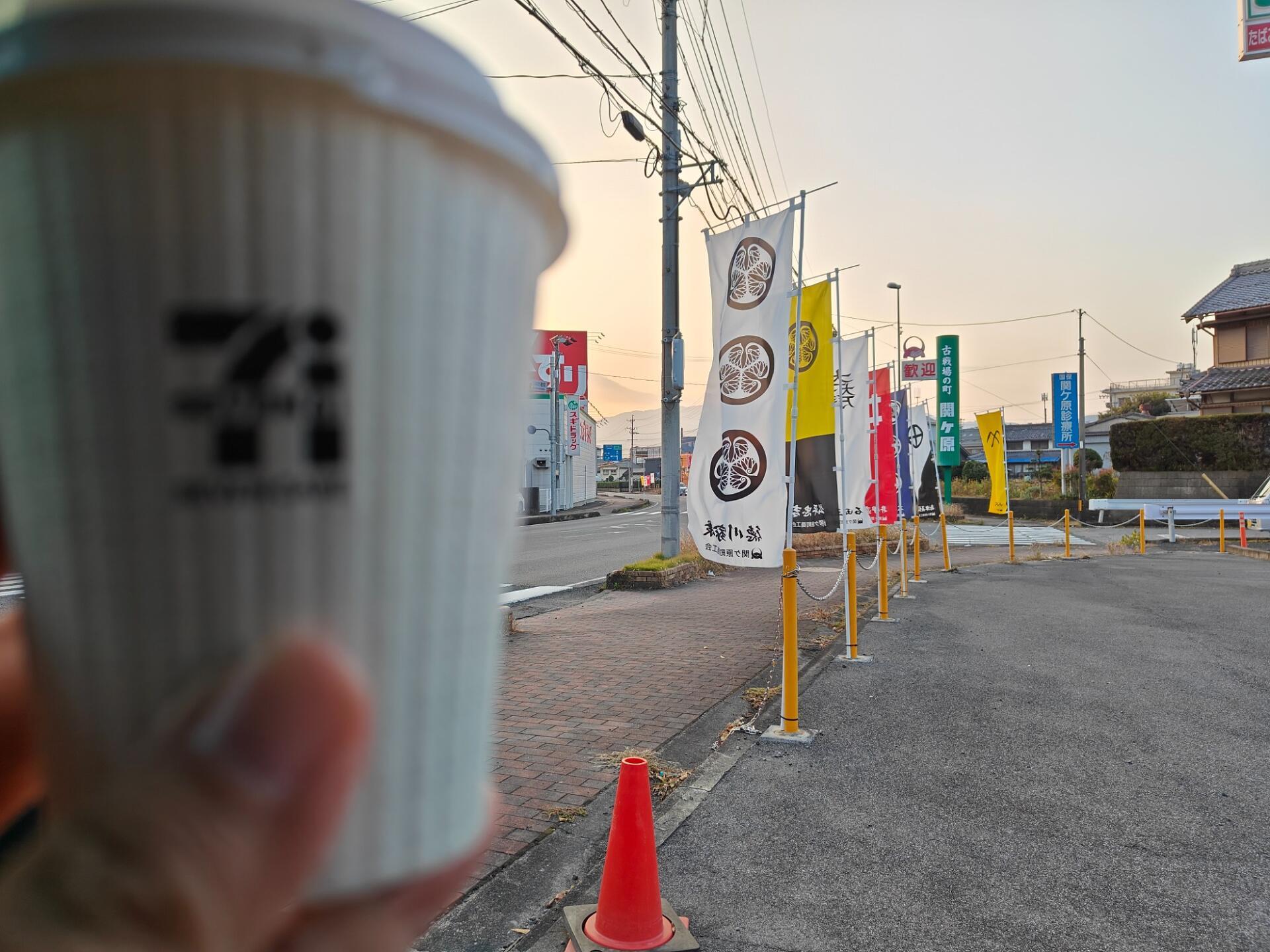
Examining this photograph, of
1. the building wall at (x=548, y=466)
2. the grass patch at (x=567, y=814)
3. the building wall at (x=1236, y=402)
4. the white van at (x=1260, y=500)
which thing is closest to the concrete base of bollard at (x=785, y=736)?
the grass patch at (x=567, y=814)

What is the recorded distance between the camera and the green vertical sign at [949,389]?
25.6 metres

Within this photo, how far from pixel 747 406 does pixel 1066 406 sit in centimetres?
2717

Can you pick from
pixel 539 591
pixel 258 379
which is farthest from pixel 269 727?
pixel 539 591

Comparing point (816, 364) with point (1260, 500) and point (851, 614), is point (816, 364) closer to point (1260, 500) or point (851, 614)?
point (851, 614)

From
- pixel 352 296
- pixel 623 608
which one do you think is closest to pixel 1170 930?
pixel 352 296

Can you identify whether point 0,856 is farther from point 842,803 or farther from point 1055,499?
point 1055,499

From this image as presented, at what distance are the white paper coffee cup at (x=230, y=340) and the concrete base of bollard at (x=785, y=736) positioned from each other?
4531 millimetres

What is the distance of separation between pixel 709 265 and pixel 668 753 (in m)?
3.75

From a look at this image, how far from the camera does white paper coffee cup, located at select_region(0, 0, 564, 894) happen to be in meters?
0.53

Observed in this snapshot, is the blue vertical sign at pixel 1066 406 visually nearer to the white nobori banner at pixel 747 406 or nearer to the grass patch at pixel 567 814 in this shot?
the white nobori banner at pixel 747 406

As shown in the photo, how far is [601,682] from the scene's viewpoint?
6398 mm

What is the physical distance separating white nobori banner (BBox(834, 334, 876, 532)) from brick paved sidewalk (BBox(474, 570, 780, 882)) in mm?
1593

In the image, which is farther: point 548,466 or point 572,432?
point 572,432

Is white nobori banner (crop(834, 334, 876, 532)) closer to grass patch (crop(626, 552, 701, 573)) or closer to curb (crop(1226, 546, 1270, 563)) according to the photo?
grass patch (crop(626, 552, 701, 573))
